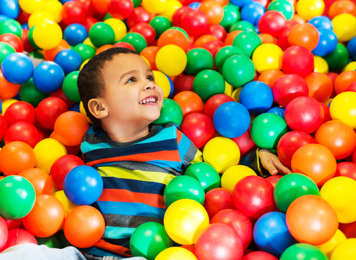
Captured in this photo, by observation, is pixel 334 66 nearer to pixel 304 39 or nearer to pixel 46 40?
pixel 304 39

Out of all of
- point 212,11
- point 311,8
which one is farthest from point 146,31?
point 311,8

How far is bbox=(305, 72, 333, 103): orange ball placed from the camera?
173 cm

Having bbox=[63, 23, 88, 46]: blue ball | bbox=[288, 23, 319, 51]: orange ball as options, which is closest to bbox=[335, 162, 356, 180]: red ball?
bbox=[288, 23, 319, 51]: orange ball

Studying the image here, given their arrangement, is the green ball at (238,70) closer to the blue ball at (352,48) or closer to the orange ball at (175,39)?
the orange ball at (175,39)

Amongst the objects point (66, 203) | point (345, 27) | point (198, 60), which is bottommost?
point (66, 203)

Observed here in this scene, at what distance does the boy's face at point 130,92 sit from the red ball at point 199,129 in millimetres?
212

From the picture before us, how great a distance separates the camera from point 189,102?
178 cm

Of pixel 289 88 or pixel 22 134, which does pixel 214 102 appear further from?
pixel 22 134

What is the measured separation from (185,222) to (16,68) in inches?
43.8

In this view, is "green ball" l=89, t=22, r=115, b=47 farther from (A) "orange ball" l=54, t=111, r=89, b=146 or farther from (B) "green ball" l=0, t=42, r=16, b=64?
(A) "orange ball" l=54, t=111, r=89, b=146

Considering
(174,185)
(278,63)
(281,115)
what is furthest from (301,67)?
(174,185)

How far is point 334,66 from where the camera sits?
79.2 inches

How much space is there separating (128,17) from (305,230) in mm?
1664

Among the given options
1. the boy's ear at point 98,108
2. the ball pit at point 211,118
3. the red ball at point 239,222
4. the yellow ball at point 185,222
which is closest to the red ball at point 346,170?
the ball pit at point 211,118
